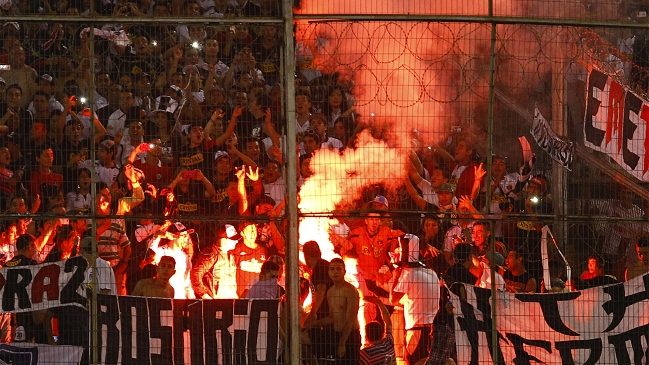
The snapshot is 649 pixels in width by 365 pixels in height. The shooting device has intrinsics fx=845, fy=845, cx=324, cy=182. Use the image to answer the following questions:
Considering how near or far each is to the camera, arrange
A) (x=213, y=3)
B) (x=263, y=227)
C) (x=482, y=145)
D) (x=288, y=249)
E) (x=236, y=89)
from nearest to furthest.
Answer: (x=288, y=249)
(x=263, y=227)
(x=236, y=89)
(x=482, y=145)
(x=213, y=3)

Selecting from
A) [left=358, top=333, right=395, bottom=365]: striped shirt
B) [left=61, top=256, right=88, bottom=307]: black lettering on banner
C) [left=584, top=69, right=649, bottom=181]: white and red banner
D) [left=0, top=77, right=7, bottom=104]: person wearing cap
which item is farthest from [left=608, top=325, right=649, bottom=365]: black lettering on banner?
[left=0, top=77, right=7, bottom=104]: person wearing cap

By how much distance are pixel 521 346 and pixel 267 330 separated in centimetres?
235

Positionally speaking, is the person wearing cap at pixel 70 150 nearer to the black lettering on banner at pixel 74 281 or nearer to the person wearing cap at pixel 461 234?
the black lettering on banner at pixel 74 281

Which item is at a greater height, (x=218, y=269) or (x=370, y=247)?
(x=370, y=247)

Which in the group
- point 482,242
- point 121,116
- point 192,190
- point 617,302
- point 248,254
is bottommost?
point 617,302

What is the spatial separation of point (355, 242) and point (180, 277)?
177cm

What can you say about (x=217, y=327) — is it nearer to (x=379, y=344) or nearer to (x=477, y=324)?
(x=379, y=344)

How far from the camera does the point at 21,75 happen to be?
340 inches

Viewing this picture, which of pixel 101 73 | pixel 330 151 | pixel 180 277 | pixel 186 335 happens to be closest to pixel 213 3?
pixel 101 73

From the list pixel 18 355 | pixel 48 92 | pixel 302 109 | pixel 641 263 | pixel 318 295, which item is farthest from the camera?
pixel 302 109

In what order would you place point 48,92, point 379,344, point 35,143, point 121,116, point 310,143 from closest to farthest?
point 379,344
point 35,143
point 310,143
point 48,92
point 121,116

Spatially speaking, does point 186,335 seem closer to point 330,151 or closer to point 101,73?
point 330,151

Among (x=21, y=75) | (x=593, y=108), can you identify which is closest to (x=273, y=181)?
(x=21, y=75)

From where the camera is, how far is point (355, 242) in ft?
27.3
